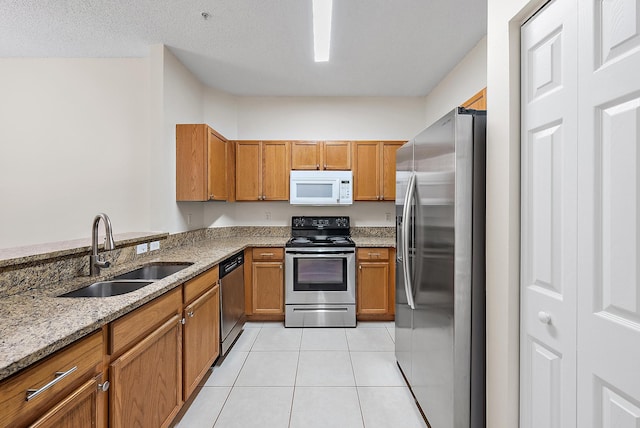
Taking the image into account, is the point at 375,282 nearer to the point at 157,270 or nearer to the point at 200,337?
the point at 200,337

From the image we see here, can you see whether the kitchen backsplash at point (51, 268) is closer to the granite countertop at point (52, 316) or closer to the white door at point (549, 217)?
the granite countertop at point (52, 316)

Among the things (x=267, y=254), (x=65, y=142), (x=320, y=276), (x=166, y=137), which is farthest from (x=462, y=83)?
(x=65, y=142)

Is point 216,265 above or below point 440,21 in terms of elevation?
below

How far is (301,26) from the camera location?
8.28ft

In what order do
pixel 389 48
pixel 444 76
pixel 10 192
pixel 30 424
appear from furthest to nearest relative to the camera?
pixel 444 76 → pixel 10 192 → pixel 389 48 → pixel 30 424

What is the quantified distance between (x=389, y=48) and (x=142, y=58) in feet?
7.95

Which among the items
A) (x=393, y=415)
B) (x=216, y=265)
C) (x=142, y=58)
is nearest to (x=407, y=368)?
(x=393, y=415)

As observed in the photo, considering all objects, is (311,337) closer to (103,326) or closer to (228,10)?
(103,326)

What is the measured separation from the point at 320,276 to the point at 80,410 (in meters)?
2.48

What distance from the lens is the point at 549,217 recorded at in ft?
3.62

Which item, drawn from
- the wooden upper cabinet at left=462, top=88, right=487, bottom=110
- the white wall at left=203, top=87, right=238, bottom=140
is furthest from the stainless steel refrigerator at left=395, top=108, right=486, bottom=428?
the white wall at left=203, top=87, right=238, bottom=140

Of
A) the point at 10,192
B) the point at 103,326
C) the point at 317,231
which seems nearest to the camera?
the point at 103,326

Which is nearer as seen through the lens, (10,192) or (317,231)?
(10,192)

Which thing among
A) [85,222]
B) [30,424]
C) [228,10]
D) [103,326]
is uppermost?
[228,10]
